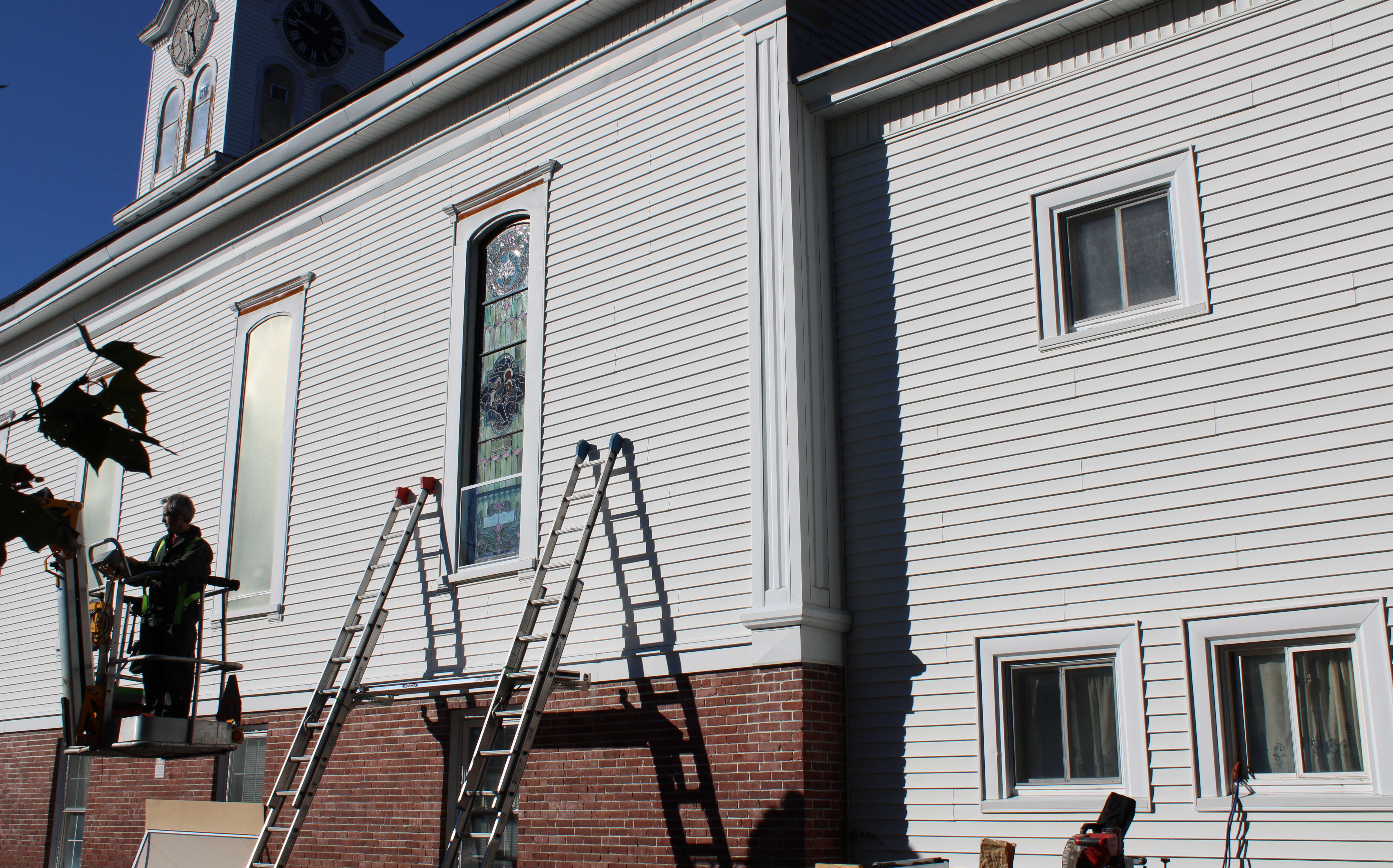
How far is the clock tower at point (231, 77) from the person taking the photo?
27.5 metres

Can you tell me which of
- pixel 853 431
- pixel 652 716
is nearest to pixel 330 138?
pixel 853 431

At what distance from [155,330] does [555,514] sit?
932cm

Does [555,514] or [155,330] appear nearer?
[555,514]

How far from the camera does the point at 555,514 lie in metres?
11.2

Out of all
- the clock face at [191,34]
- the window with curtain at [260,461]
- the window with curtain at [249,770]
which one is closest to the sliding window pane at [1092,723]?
the window with curtain at [249,770]

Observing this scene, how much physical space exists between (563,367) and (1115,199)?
5.29m

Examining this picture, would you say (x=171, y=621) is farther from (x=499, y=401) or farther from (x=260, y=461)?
(x=260, y=461)

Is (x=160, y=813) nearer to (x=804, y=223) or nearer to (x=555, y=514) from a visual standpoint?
(x=555, y=514)

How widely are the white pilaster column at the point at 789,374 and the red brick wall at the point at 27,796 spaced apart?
458 inches

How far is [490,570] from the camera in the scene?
38.4 feet

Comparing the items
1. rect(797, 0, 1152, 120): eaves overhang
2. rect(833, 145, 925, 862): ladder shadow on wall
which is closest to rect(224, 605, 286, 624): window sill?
rect(833, 145, 925, 862): ladder shadow on wall

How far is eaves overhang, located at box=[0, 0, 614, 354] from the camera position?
1280 cm

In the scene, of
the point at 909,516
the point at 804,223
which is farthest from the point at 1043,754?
the point at 804,223

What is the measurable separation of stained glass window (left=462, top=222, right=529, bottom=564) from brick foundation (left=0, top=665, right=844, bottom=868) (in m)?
1.71
